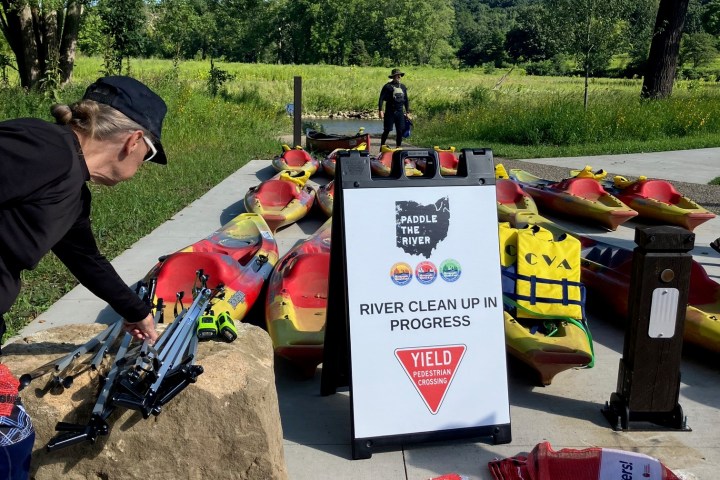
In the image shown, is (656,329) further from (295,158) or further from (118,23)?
(118,23)

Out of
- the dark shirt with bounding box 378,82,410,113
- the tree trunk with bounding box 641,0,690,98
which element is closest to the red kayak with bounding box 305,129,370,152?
the dark shirt with bounding box 378,82,410,113

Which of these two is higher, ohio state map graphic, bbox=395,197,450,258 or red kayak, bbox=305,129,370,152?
ohio state map graphic, bbox=395,197,450,258

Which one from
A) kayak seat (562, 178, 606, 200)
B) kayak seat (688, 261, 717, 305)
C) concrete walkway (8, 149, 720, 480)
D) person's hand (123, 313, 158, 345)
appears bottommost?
concrete walkway (8, 149, 720, 480)

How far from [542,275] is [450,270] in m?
1.33

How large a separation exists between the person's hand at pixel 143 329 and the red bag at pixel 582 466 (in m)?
1.79

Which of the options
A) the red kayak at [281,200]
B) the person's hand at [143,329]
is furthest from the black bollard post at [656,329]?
the red kayak at [281,200]

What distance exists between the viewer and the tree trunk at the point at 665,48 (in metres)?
19.2

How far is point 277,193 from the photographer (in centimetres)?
920

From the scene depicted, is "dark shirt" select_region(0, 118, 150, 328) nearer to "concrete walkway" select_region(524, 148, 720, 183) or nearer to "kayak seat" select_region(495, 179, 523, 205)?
"kayak seat" select_region(495, 179, 523, 205)

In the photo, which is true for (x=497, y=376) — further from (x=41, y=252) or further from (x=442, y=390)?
(x=41, y=252)

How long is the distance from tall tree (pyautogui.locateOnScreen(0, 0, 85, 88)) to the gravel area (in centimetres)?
1113

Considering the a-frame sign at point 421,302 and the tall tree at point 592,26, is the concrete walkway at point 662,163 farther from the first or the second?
the a-frame sign at point 421,302

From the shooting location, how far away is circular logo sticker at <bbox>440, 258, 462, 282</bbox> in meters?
3.62

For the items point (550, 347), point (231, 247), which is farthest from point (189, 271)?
point (550, 347)
